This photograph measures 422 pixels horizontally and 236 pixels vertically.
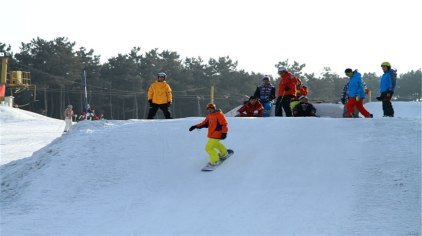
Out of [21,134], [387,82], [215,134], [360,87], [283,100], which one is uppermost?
[387,82]

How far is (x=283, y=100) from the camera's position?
17.9 meters

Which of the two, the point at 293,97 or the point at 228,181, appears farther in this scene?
the point at 293,97

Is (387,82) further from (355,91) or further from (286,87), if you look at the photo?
(286,87)

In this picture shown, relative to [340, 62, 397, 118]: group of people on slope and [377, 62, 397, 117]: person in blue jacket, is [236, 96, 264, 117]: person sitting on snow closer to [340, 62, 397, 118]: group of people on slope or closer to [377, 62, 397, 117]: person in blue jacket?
[340, 62, 397, 118]: group of people on slope

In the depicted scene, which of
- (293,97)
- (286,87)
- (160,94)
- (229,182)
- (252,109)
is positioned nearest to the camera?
(229,182)

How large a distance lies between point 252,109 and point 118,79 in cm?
5848

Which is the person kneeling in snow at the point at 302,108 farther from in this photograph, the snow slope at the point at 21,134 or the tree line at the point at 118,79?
the tree line at the point at 118,79

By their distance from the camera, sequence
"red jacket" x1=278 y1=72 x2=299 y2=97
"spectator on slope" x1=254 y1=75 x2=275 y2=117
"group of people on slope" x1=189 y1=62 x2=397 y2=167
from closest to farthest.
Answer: "group of people on slope" x1=189 y1=62 x2=397 y2=167, "red jacket" x1=278 y1=72 x2=299 y2=97, "spectator on slope" x1=254 y1=75 x2=275 y2=117

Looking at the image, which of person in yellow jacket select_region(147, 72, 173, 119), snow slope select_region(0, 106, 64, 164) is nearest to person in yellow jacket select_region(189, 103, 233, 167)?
person in yellow jacket select_region(147, 72, 173, 119)

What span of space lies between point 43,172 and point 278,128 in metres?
5.50

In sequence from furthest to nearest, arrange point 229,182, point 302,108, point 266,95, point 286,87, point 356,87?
point 266,95, point 302,108, point 286,87, point 356,87, point 229,182

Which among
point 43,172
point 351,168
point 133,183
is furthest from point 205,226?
point 43,172

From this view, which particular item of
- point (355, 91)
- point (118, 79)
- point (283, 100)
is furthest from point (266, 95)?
point (118, 79)

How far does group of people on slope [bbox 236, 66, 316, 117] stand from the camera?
58.0ft
